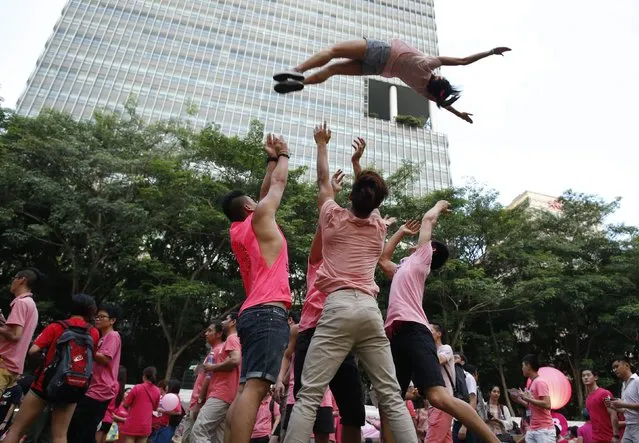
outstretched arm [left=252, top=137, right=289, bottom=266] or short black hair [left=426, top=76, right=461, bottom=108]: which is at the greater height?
short black hair [left=426, top=76, right=461, bottom=108]

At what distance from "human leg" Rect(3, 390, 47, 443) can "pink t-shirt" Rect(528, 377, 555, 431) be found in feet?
17.2

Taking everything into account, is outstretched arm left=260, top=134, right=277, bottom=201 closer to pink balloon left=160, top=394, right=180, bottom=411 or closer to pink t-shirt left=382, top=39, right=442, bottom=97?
pink t-shirt left=382, top=39, right=442, bottom=97

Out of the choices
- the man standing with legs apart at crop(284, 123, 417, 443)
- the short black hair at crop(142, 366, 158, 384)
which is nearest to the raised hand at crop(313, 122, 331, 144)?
the man standing with legs apart at crop(284, 123, 417, 443)

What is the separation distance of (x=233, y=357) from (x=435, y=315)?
17.0 meters

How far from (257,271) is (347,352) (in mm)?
891

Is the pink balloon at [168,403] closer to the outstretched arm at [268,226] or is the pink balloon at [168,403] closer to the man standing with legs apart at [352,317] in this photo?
the outstretched arm at [268,226]

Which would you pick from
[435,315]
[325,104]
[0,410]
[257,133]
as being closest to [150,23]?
[325,104]

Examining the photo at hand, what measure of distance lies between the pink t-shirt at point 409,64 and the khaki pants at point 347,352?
287 cm

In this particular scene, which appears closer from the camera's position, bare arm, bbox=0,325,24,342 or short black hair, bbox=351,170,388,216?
short black hair, bbox=351,170,388,216

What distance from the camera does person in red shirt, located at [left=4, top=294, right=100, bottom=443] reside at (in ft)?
12.3

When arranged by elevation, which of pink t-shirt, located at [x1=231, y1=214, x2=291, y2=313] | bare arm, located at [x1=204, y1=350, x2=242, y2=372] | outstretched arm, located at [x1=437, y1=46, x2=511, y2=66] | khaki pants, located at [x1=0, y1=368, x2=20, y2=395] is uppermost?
outstretched arm, located at [x1=437, y1=46, x2=511, y2=66]

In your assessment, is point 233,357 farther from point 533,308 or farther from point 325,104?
point 325,104

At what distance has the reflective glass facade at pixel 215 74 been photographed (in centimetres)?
4769

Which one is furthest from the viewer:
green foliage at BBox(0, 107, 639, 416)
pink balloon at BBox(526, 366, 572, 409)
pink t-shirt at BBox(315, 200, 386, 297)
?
green foliage at BBox(0, 107, 639, 416)
